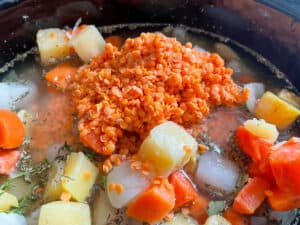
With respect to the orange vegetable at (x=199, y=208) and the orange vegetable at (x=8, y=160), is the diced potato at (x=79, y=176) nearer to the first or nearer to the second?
the orange vegetable at (x=8, y=160)

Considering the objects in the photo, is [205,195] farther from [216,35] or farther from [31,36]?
[31,36]

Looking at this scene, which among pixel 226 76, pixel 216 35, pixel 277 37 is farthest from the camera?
pixel 216 35

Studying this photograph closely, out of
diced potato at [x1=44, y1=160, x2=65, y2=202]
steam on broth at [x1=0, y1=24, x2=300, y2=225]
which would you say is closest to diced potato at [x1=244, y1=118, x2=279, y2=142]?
steam on broth at [x1=0, y1=24, x2=300, y2=225]

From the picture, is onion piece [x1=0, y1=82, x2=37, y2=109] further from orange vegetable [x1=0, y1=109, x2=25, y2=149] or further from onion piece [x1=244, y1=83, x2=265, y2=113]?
onion piece [x1=244, y1=83, x2=265, y2=113]

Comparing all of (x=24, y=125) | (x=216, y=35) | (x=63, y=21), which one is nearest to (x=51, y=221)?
(x=24, y=125)

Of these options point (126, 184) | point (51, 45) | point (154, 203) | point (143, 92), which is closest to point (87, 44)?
point (51, 45)

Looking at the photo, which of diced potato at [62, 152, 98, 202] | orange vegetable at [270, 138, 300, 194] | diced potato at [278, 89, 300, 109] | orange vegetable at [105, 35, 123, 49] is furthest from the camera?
orange vegetable at [105, 35, 123, 49]
